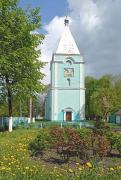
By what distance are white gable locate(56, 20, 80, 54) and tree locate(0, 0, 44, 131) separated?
1512 inches

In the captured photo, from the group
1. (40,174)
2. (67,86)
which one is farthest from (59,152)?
(67,86)

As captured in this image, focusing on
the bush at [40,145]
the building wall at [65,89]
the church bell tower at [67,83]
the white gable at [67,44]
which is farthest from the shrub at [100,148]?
the white gable at [67,44]

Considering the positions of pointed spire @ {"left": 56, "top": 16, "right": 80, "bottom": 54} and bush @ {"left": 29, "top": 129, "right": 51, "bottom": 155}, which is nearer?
bush @ {"left": 29, "top": 129, "right": 51, "bottom": 155}

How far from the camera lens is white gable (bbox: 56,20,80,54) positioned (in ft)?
241

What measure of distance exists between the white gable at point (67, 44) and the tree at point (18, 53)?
38415 millimetres

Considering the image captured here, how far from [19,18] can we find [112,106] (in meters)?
43.7

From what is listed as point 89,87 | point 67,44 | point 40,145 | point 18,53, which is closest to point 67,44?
point 67,44

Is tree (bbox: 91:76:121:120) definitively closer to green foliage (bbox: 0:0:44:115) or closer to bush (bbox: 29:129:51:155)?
green foliage (bbox: 0:0:44:115)

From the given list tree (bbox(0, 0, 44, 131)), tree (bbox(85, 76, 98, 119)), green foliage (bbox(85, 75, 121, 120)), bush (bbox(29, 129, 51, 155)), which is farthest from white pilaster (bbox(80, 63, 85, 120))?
bush (bbox(29, 129, 51, 155))

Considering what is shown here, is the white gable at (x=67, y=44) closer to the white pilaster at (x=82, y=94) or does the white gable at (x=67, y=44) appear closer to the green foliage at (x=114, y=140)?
the white pilaster at (x=82, y=94)

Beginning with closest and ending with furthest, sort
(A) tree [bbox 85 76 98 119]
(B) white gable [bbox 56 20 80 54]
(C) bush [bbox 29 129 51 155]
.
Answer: (C) bush [bbox 29 129 51 155] → (B) white gable [bbox 56 20 80 54] → (A) tree [bbox 85 76 98 119]

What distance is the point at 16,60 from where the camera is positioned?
32.7 metres

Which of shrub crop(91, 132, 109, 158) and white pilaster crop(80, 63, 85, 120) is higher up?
white pilaster crop(80, 63, 85, 120)

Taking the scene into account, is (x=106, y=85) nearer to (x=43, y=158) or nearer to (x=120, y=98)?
(x=120, y=98)
